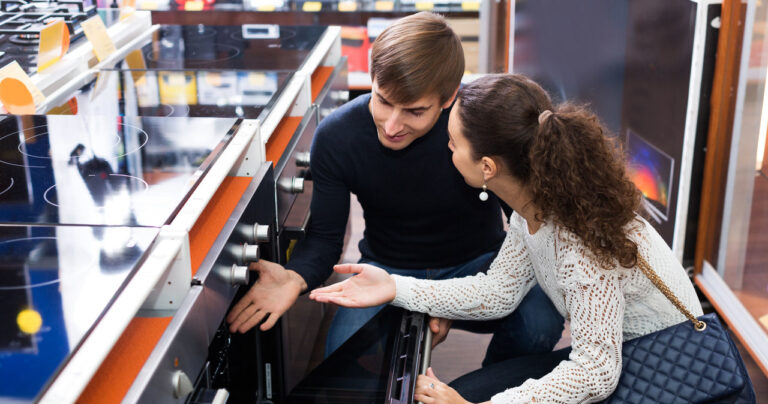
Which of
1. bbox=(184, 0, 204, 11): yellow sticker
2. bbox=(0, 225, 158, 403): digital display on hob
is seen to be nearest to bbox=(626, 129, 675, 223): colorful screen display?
bbox=(0, 225, 158, 403): digital display on hob

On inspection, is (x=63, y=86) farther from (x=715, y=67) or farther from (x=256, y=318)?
(x=715, y=67)

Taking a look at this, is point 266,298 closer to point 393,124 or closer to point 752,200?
point 393,124

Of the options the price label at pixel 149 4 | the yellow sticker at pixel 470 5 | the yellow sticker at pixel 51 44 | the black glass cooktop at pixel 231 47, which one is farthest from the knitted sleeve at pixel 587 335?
the price label at pixel 149 4

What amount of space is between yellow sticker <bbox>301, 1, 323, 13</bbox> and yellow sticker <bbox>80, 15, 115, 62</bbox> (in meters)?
2.20

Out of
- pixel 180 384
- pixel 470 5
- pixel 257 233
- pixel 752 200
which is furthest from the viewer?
pixel 470 5

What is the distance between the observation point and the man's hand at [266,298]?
159cm

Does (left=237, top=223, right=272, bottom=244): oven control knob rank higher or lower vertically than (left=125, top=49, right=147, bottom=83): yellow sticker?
lower

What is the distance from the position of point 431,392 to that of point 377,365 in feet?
0.55

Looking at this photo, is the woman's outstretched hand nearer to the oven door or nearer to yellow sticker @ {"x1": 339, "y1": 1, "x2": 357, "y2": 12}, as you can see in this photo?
the oven door

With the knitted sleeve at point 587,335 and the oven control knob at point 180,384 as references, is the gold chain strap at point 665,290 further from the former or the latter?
the oven control knob at point 180,384

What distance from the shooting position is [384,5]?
4312 millimetres

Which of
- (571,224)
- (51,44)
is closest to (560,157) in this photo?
(571,224)

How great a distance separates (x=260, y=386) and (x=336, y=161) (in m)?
0.55

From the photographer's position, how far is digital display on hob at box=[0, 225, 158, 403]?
2.99ft
